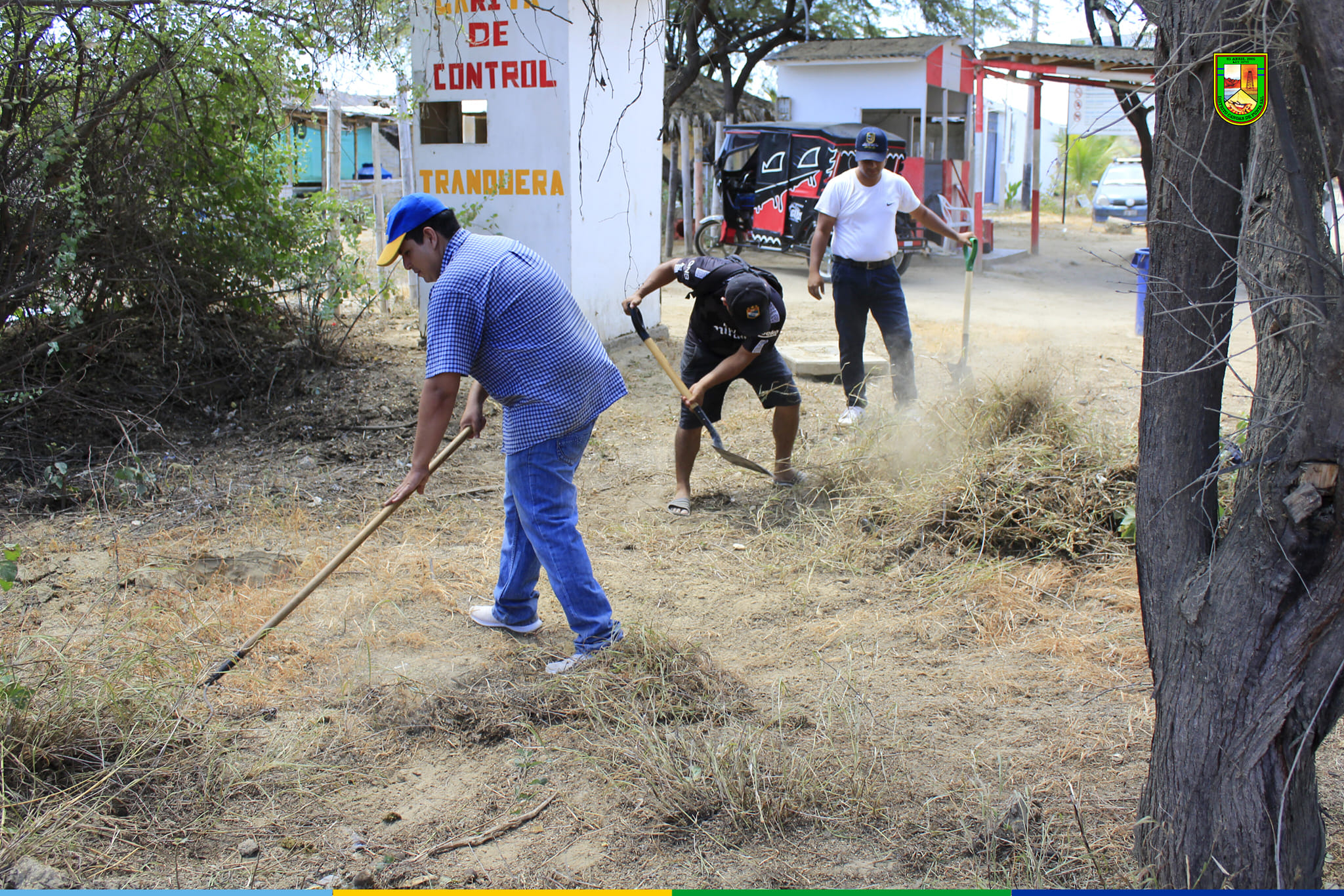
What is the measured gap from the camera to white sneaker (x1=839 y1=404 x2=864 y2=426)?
6.20 metres

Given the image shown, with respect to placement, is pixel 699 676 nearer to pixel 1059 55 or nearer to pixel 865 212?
pixel 865 212

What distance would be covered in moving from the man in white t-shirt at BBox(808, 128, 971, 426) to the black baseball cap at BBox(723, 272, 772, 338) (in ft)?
4.79

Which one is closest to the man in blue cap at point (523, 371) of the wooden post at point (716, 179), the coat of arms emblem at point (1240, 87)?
the coat of arms emblem at point (1240, 87)

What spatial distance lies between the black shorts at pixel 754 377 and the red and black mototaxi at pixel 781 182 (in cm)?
864

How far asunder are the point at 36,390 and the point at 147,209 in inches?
51.4

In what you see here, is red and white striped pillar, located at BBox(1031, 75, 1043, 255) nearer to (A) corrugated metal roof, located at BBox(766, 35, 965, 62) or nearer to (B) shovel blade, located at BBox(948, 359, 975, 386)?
(A) corrugated metal roof, located at BBox(766, 35, 965, 62)

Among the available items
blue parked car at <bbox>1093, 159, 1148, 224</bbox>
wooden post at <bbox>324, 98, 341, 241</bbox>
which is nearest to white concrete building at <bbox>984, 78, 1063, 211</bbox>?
blue parked car at <bbox>1093, 159, 1148, 224</bbox>

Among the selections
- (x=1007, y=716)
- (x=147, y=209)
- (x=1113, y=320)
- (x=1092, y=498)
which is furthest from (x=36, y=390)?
(x=1113, y=320)

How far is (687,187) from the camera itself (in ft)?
54.5

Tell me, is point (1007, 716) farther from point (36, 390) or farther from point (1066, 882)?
point (36, 390)

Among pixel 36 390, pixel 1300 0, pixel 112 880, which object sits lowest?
pixel 112 880

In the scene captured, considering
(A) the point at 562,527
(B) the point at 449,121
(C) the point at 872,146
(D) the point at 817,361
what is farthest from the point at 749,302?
(B) the point at 449,121

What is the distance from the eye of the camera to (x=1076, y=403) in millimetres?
6273

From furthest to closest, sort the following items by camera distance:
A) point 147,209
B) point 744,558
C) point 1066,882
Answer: point 147,209 < point 744,558 < point 1066,882
